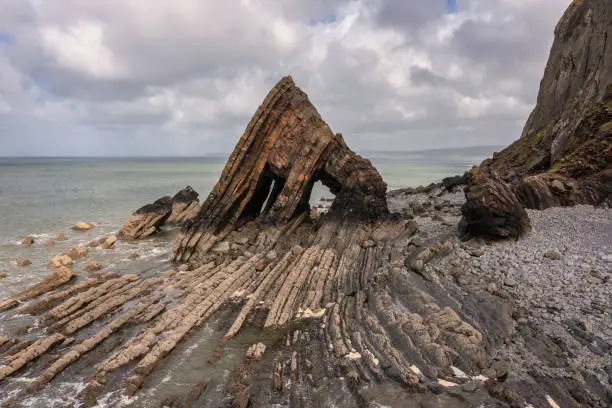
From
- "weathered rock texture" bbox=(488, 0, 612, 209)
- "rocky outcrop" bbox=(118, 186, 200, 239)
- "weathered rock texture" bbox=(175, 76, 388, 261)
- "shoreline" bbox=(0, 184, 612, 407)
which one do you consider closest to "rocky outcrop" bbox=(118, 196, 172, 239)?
"rocky outcrop" bbox=(118, 186, 200, 239)

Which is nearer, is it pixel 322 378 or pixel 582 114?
pixel 322 378

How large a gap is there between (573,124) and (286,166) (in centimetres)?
2128

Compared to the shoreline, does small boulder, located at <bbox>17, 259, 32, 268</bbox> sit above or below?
below

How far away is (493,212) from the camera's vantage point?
58.3 feet

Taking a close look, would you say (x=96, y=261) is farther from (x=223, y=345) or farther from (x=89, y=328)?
(x=223, y=345)

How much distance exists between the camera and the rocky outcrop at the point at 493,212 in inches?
691

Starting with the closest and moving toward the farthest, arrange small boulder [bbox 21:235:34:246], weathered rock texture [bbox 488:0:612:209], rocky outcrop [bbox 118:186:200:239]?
weathered rock texture [bbox 488:0:612:209], small boulder [bbox 21:235:34:246], rocky outcrop [bbox 118:186:200:239]

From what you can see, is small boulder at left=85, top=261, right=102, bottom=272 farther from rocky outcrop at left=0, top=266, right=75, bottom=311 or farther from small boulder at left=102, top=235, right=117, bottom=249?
small boulder at left=102, top=235, right=117, bottom=249

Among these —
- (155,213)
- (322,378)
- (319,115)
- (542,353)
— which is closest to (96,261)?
(155,213)

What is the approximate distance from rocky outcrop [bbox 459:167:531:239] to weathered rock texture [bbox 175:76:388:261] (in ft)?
19.8

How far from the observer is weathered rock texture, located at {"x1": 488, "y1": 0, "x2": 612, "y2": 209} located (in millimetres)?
22078

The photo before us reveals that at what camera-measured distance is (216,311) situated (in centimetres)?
1483

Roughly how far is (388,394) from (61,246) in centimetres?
2631

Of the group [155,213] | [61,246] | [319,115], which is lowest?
[61,246]
